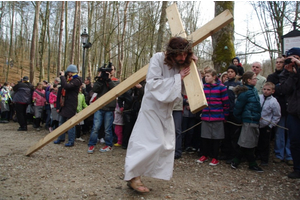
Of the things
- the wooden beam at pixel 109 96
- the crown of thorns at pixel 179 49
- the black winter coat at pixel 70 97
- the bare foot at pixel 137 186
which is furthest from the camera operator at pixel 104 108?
the crown of thorns at pixel 179 49

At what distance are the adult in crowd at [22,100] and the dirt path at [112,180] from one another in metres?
3.95

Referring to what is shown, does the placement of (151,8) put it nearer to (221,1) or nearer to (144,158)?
(221,1)

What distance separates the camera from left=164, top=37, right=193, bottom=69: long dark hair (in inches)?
116

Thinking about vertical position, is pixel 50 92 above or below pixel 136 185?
above

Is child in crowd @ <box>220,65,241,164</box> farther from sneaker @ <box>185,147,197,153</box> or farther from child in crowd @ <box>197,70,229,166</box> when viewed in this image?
sneaker @ <box>185,147,197,153</box>

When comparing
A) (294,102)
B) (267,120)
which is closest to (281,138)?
(267,120)

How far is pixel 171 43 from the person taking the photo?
9.81 feet

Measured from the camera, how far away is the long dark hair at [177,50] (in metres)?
2.94

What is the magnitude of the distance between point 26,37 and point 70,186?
38304 millimetres

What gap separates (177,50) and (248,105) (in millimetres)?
→ 2304

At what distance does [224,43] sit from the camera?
7109mm

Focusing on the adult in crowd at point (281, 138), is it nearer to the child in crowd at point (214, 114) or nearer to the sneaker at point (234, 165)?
the sneaker at point (234, 165)

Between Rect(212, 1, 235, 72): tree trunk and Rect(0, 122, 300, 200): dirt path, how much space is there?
126 inches

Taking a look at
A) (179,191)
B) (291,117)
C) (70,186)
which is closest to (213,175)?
(179,191)
